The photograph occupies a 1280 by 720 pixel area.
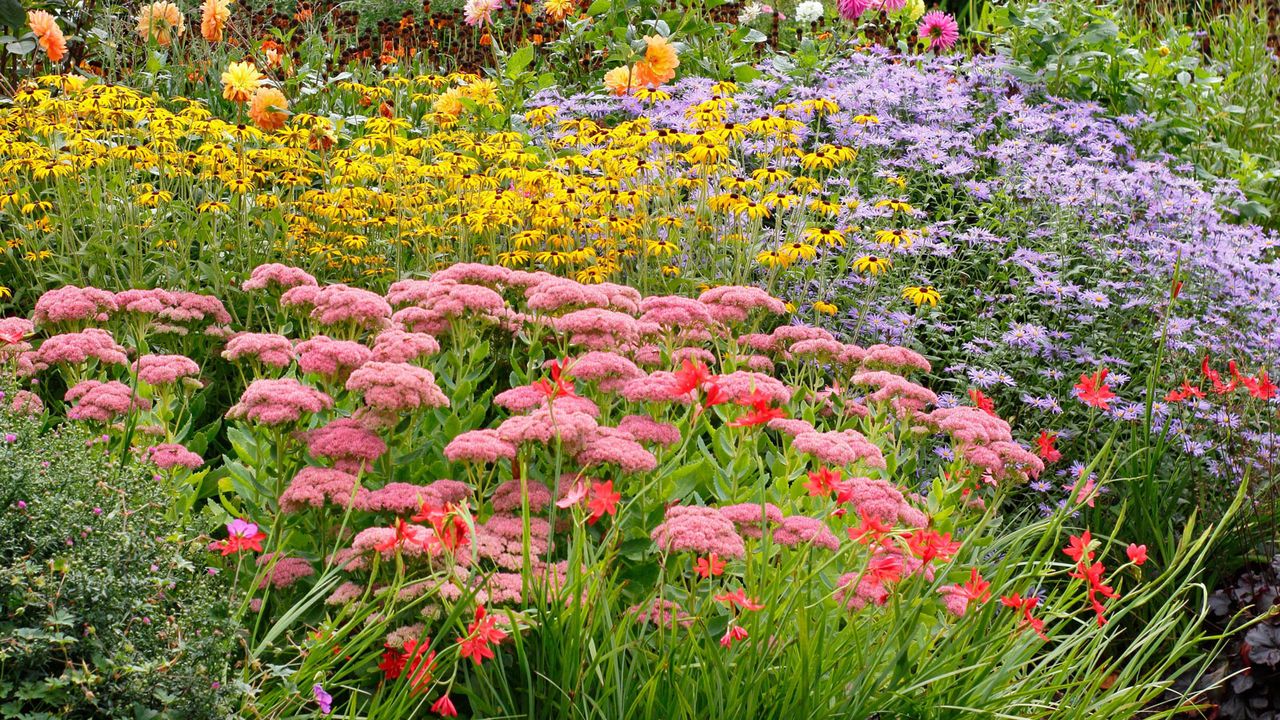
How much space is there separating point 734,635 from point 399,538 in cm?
78

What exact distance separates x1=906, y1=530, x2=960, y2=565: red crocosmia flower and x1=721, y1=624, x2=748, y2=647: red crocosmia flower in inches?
15.7

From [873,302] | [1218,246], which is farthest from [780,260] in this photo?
[1218,246]

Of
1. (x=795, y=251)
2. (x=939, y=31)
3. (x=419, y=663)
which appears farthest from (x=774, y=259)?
(x=939, y=31)

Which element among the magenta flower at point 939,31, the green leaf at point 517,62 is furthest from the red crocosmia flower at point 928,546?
the magenta flower at point 939,31

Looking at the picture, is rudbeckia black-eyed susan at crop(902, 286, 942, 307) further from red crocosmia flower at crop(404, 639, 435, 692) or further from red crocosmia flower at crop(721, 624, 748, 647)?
red crocosmia flower at crop(404, 639, 435, 692)

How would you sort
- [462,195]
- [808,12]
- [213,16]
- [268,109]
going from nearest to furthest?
1. [462,195]
2. [268,109]
3. [213,16]
4. [808,12]

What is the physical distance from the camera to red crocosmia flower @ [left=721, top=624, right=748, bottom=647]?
2515 mm

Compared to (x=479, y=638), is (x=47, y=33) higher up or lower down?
higher up

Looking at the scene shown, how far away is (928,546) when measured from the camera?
8.12 ft

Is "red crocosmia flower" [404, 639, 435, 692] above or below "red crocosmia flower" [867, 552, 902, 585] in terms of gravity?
below

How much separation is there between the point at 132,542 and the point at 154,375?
3.64ft

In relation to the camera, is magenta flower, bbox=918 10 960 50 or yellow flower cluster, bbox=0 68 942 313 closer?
yellow flower cluster, bbox=0 68 942 313

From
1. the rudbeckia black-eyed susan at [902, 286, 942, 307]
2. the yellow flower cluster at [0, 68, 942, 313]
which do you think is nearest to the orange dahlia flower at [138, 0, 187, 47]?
the yellow flower cluster at [0, 68, 942, 313]

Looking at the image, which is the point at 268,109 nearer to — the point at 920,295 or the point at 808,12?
the point at 920,295
